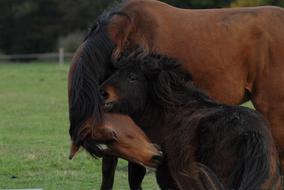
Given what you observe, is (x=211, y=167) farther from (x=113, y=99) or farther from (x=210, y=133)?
(x=113, y=99)

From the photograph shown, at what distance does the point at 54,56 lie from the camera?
35.8 metres

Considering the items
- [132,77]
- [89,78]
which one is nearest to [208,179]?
[132,77]

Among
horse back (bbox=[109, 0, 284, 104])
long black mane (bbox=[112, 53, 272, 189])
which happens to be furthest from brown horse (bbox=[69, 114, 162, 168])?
horse back (bbox=[109, 0, 284, 104])

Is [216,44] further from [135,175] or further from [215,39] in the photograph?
[135,175]

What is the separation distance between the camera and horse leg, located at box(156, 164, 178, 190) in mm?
4666

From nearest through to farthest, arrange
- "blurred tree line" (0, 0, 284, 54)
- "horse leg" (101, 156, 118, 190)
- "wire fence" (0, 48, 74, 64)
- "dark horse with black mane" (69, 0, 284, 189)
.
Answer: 1. "dark horse with black mane" (69, 0, 284, 189)
2. "horse leg" (101, 156, 118, 190)
3. "wire fence" (0, 48, 74, 64)
4. "blurred tree line" (0, 0, 284, 54)

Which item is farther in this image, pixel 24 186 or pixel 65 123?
pixel 65 123

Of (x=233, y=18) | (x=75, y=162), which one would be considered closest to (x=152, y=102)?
(x=233, y=18)

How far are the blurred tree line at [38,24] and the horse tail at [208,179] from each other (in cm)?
3758

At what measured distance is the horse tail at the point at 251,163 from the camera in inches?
164

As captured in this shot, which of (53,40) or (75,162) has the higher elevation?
(75,162)

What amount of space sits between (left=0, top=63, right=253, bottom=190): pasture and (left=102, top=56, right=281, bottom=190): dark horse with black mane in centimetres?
243

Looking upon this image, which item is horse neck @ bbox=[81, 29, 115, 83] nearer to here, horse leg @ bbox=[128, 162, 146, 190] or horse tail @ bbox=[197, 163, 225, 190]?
horse leg @ bbox=[128, 162, 146, 190]

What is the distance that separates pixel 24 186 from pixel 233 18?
2.74m
